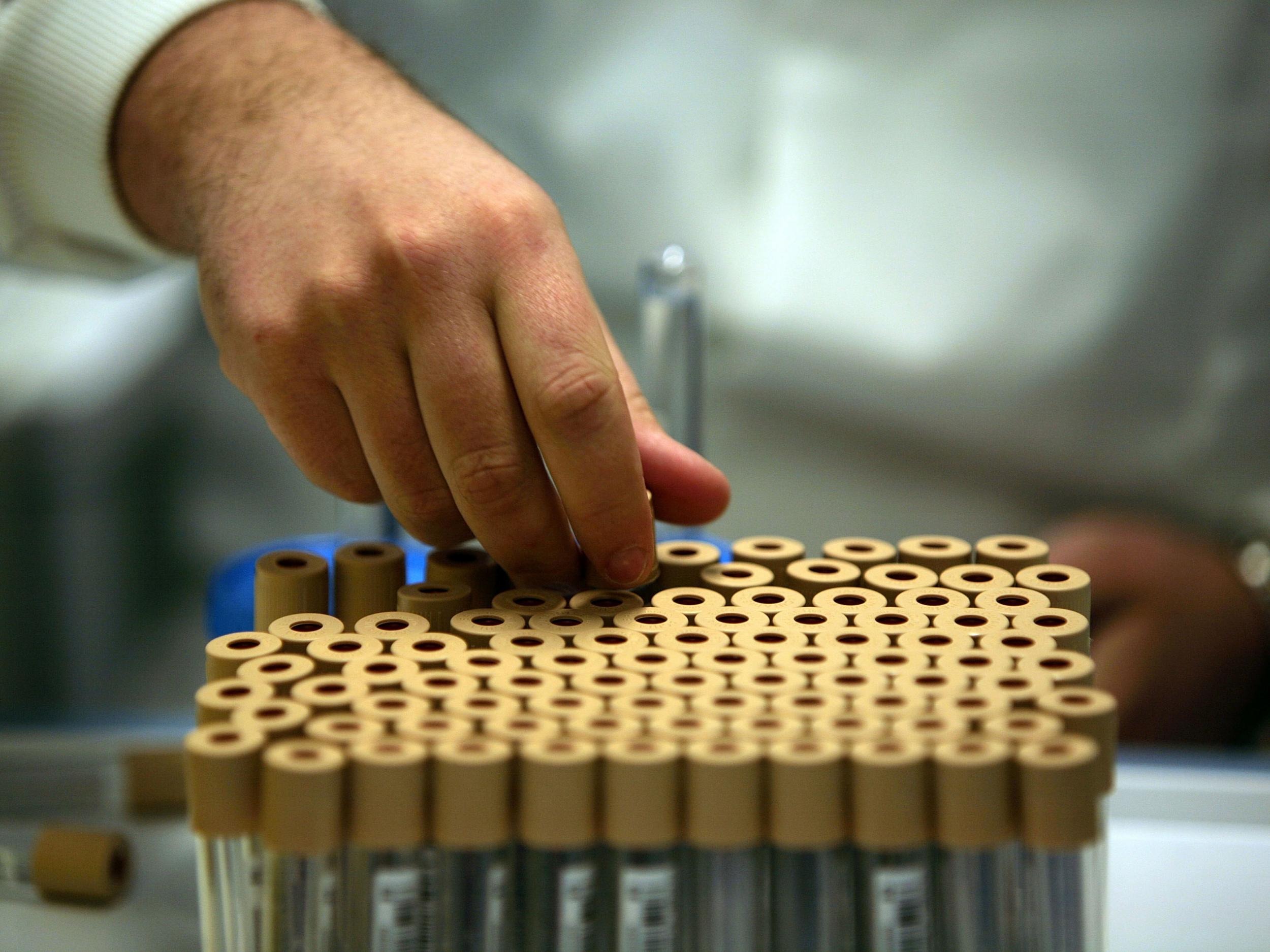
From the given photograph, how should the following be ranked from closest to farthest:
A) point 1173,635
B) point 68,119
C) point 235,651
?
1. point 235,651
2. point 68,119
3. point 1173,635

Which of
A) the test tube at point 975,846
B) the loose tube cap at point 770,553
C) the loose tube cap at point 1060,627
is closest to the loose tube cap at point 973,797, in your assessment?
the test tube at point 975,846

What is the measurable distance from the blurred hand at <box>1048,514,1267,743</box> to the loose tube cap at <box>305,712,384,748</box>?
2.71ft

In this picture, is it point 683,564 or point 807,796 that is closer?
point 807,796

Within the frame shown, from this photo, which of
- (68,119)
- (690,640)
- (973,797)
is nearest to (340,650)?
(690,640)

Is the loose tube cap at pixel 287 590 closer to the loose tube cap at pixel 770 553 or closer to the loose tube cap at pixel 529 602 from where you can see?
the loose tube cap at pixel 529 602

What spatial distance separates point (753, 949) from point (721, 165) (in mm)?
846

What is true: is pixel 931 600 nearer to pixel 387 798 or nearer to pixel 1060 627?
pixel 1060 627

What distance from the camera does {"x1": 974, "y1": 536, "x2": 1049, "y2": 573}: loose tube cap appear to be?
23.5 inches

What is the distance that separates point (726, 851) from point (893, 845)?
0.05 m

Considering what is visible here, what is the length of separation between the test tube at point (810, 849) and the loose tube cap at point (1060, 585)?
0.18 m

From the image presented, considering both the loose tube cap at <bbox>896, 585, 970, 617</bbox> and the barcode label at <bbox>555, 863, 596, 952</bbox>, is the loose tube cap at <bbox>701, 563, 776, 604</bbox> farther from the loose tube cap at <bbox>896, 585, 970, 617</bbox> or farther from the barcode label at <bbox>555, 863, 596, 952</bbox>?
the barcode label at <bbox>555, 863, 596, 952</bbox>

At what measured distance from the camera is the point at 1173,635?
1.10m

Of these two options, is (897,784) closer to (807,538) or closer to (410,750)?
(410,750)

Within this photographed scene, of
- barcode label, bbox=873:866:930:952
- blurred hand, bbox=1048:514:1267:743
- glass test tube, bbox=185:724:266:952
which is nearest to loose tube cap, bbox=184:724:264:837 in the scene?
glass test tube, bbox=185:724:266:952
